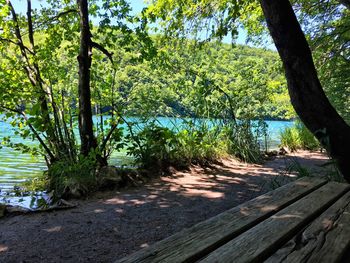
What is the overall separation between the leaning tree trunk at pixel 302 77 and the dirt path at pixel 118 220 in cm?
118

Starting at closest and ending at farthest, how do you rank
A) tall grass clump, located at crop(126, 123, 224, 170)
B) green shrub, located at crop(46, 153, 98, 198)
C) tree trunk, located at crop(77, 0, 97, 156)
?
green shrub, located at crop(46, 153, 98, 198)
tree trunk, located at crop(77, 0, 97, 156)
tall grass clump, located at crop(126, 123, 224, 170)

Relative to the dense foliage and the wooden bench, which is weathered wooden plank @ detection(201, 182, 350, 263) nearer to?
the wooden bench

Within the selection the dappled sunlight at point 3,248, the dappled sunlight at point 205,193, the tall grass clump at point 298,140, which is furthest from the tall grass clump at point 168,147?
the tall grass clump at point 298,140

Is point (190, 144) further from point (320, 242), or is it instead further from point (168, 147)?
point (320, 242)

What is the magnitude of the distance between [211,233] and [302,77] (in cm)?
219

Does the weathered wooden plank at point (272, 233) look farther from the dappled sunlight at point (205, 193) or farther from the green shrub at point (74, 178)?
the green shrub at point (74, 178)

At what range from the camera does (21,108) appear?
666 centimetres

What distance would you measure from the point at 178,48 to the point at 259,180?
13.8 feet

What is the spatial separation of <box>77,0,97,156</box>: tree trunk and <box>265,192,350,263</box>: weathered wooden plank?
483 cm

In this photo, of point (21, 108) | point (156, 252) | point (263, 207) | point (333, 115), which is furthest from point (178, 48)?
point (156, 252)

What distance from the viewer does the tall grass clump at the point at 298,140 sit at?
1234 cm

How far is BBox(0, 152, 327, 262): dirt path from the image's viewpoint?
290 centimetres

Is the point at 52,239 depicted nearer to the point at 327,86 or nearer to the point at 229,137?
the point at 229,137

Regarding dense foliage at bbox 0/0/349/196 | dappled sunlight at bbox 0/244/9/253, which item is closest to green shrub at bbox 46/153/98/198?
dense foliage at bbox 0/0/349/196
